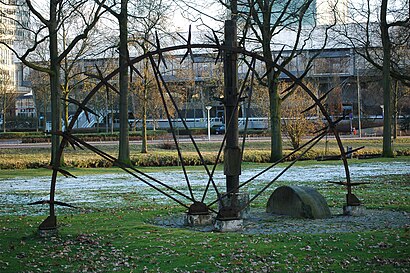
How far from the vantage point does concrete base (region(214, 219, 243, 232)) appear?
10.8m

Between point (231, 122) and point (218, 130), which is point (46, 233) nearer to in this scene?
point (231, 122)

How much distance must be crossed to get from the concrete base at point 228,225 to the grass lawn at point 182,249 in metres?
0.29

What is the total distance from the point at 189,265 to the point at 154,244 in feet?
4.65

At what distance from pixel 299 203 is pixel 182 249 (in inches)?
153

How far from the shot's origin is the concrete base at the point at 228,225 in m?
10.8

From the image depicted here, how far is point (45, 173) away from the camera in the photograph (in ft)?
88.6

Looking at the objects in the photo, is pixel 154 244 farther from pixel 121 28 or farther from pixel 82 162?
pixel 82 162

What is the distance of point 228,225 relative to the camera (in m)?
10.8

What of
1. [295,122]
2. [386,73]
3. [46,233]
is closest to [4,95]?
[295,122]

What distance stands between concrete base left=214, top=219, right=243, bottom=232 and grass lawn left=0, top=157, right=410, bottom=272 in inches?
11.3

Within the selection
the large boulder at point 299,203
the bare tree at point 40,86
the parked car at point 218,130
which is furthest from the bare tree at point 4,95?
the large boulder at point 299,203

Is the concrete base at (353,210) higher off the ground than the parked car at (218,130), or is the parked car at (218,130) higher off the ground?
the parked car at (218,130)

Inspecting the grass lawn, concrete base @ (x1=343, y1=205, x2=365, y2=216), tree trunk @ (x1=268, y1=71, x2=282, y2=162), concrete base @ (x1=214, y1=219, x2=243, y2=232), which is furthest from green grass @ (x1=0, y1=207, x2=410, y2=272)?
tree trunk @ (x1=268, y1=71, x2=282, y2=162)

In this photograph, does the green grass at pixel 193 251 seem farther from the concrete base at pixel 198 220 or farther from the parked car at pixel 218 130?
the parked car at pixel 218 130
